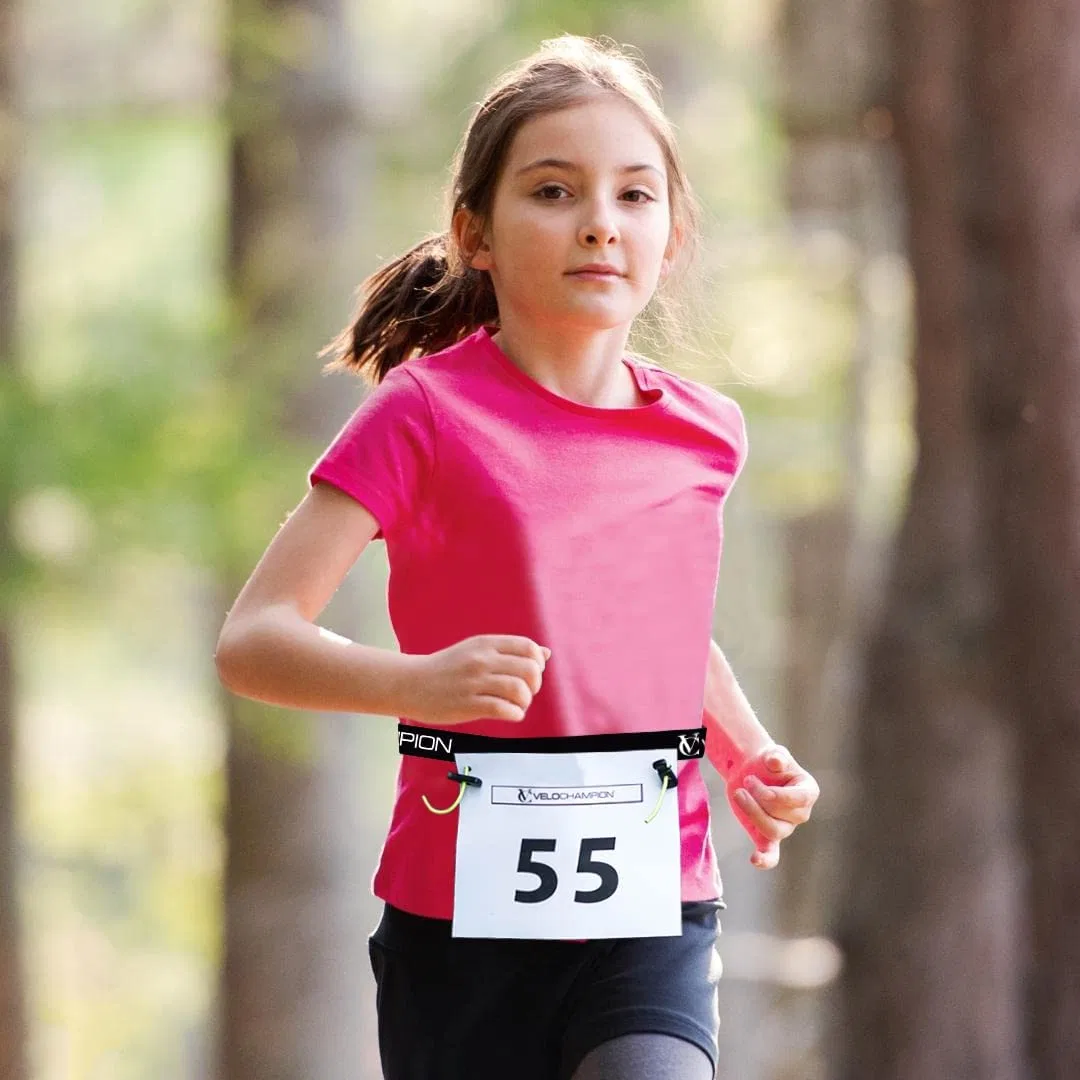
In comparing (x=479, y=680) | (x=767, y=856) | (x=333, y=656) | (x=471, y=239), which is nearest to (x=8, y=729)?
(x=471, y=239)

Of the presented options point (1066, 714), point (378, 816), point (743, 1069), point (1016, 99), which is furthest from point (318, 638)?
point (378, 816)

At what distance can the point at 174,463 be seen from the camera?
7.08 meters

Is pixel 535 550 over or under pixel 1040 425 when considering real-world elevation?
under

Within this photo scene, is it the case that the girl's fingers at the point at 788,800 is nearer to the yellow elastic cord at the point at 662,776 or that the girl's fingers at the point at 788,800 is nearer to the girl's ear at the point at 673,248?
the yellow elastic cord at the point at 662,776

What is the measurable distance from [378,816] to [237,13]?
26.1ft

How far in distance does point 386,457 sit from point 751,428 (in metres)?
7.39

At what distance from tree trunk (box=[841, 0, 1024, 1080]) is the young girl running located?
3.46 meters

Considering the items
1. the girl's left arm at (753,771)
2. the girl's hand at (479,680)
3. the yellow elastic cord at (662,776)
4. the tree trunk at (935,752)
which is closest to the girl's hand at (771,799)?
the girl's left arm at (753,771)

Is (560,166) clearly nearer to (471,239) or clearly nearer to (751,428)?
(471,239)

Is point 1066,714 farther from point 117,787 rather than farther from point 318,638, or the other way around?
point 117,787

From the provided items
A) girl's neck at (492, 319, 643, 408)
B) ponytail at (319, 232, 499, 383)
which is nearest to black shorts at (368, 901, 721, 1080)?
girl's neck at (492, 319, 643, 408)

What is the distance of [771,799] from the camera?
1.92 meters

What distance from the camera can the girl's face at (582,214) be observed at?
6.27ft

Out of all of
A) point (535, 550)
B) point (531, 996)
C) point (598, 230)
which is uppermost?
point (598, 230)
